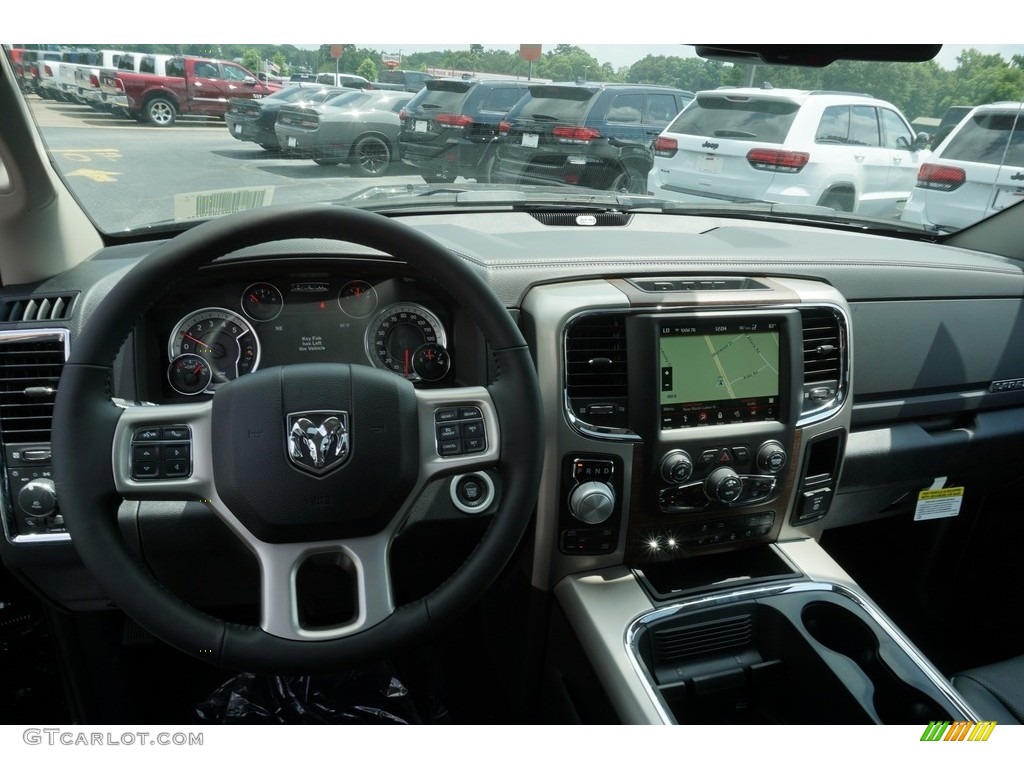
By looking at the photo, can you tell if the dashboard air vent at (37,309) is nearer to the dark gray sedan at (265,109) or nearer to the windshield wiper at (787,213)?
the dark gray sedan at (265,109)

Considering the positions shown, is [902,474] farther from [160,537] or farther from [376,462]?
[160,537]

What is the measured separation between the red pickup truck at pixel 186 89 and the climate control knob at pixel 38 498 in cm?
101

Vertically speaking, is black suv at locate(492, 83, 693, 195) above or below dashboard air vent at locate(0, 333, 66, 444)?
above

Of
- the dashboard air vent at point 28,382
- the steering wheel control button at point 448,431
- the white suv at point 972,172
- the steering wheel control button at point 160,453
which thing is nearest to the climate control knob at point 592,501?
the steering wheel control button at point 448,431

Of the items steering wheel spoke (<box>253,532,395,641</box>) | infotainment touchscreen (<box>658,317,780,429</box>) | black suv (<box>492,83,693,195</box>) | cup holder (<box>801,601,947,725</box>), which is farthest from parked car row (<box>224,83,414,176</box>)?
cup holder (<box>801,601,947,725</box>)

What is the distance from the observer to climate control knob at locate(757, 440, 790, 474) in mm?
2189

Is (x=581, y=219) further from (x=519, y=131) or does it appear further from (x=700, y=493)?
(x=700, y=493)

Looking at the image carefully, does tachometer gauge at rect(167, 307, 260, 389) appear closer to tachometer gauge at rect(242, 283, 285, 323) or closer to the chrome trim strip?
tachometer gauge at rect(242, 283, 285, 323)

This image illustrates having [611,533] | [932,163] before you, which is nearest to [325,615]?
[611,533]

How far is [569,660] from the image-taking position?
7.14ft

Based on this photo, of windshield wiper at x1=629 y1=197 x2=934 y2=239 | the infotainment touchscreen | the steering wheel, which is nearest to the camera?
the steering wheel

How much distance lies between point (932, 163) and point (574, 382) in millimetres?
2059
